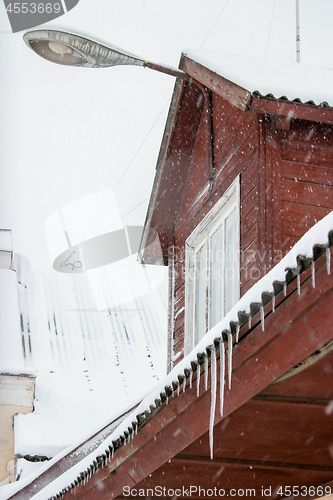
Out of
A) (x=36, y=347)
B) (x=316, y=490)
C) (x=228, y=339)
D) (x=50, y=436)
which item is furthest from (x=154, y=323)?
(x=228, y=339)

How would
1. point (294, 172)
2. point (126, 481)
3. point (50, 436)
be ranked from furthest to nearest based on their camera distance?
1. point (50, 436)
2. point (294, 172)
3. point (126, 481)

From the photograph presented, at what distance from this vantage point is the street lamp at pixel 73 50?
5.71m

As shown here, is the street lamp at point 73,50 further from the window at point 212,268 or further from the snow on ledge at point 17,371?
the snow on ledge at point 17,371

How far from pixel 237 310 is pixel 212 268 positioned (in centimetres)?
377

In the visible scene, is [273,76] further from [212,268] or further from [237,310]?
[237,310]

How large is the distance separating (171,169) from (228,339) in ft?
16.1

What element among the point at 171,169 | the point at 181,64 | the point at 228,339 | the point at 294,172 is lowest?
the point at 228,339

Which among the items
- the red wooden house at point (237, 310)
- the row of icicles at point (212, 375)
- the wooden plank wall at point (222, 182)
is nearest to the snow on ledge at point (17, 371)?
the red wooden house at point (237, 310)

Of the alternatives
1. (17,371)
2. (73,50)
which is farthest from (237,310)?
(17,371)

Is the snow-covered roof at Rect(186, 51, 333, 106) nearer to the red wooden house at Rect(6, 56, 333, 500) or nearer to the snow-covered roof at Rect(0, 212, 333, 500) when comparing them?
the red wooden house at Rect(6, 56, 333, 500)

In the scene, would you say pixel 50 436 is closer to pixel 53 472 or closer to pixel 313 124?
pixel 53 472

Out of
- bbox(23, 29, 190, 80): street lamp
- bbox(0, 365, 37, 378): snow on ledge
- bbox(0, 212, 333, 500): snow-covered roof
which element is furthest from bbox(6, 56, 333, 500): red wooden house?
bbox(0, 365, 37, 378): snow on ledge

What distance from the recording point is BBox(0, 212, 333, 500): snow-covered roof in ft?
6.88

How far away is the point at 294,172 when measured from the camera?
5.41 m
